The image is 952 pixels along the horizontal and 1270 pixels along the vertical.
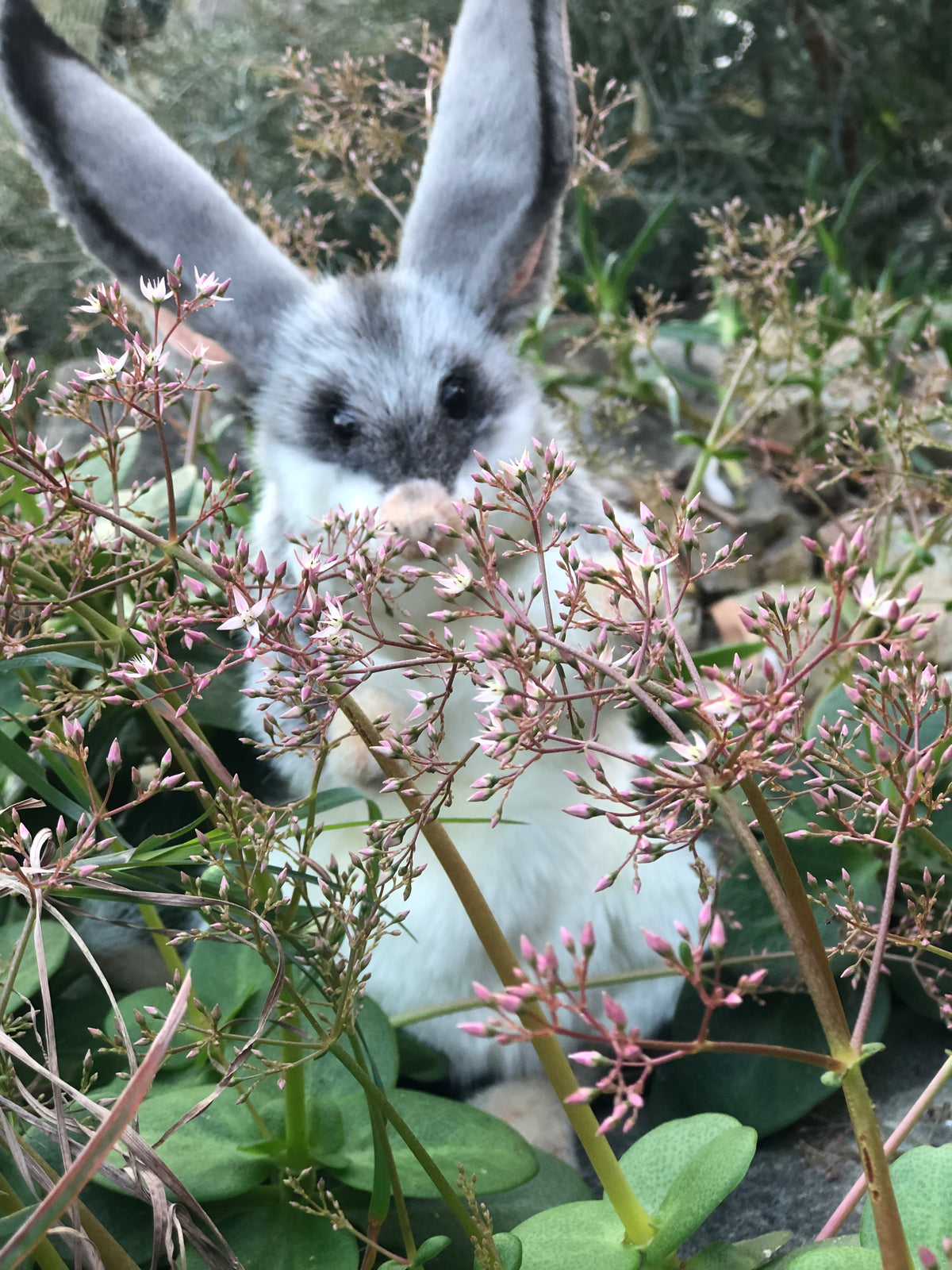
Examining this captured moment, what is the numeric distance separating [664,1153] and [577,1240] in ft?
0.33

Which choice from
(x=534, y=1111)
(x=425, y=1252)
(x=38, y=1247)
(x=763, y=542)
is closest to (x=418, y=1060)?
(x=534, y=1111)

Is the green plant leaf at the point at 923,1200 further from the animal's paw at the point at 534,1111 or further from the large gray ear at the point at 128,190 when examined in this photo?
the large gray ear at the point at 128,190

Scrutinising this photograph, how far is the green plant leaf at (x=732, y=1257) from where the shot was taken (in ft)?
2.41

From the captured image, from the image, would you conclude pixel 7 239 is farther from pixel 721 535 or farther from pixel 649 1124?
pixel 649 1124

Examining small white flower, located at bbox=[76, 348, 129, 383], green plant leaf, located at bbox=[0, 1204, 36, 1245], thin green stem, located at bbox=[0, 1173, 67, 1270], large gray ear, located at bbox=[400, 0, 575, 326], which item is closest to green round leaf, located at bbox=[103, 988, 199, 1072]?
thin green stem, located at bbox=[0, 1173, 67, 1270]

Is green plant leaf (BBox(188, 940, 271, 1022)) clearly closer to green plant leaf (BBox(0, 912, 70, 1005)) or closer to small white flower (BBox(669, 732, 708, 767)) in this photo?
green plant leaf (BBox(0, 912, 70, 1005))

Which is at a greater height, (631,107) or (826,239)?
(631,107)

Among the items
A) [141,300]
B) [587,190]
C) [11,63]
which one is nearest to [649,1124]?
[141,300]

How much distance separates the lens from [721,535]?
2393mm

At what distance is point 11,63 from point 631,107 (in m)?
2.49

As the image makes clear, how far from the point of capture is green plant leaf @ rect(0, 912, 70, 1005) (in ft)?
3.26

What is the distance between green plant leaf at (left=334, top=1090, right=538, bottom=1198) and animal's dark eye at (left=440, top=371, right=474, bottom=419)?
32.2 inches

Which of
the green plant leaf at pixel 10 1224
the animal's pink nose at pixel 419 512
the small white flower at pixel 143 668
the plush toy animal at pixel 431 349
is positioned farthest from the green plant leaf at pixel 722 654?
the green plant leaf at pixel 10 1224

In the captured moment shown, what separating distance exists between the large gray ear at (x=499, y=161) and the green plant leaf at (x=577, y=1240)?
1118 mm
